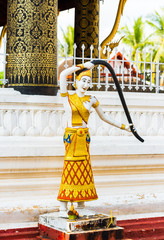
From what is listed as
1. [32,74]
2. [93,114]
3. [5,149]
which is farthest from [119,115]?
[5,149]

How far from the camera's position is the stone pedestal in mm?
5418

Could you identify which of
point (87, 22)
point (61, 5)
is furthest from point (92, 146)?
point (61, 5)

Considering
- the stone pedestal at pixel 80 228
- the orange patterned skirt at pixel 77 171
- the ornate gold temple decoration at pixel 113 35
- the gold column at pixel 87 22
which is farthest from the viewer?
the gold column at pixel 87 22

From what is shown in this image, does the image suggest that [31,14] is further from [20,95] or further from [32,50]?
[20,95]

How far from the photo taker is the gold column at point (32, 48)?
694 centimetres

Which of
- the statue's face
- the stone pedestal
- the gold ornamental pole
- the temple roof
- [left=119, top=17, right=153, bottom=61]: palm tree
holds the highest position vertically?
[left=119, top=17, right=153, bottom=61]: palm tree

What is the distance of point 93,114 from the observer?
710 cm

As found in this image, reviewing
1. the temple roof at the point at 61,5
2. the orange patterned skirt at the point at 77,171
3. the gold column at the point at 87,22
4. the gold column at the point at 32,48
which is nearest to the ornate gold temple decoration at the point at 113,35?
the gold column at the point at 87,22

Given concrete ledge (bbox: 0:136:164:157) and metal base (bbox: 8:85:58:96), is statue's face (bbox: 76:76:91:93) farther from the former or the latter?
metal base (bbox: 8:85:58:96)

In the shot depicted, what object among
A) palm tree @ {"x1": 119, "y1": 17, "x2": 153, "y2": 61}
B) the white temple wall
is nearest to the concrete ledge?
the white temple wall

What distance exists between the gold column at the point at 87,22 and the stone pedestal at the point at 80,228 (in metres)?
5.22

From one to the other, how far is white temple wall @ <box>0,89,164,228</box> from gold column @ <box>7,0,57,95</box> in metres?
0.27

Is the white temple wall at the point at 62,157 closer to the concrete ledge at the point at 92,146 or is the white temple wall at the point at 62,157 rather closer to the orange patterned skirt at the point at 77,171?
the concrete ledge at the point at 92,146

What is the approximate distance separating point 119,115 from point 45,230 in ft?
7.16
